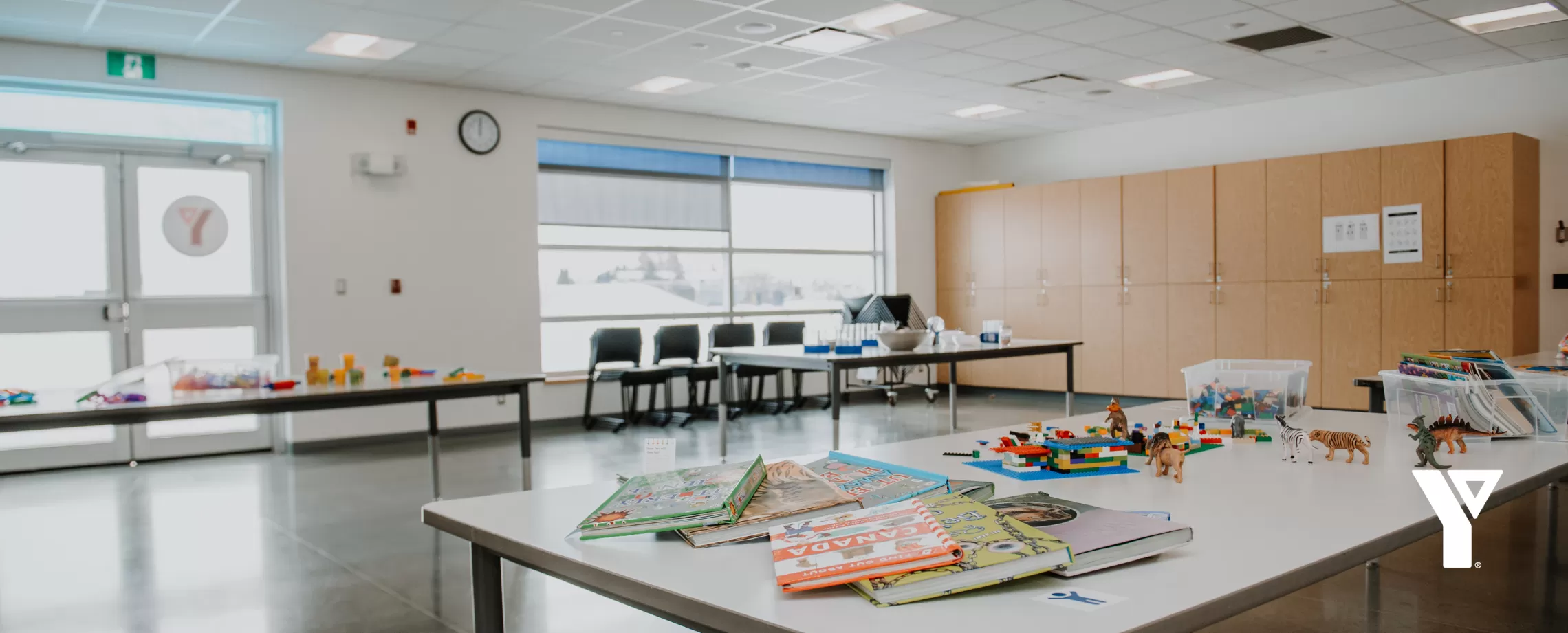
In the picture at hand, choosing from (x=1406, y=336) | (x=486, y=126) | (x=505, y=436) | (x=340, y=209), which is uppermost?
(x=486, y=126)

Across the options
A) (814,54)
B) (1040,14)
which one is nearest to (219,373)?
(814,54)

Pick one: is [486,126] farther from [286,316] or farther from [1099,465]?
[1099,465]

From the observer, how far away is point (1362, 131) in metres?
7.69

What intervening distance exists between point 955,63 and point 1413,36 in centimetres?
286

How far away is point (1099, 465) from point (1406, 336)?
669 centimetres

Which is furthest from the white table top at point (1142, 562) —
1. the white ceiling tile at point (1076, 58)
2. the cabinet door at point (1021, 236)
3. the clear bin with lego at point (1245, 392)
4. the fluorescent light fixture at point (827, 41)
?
the cabinet door at point (1021, 236)

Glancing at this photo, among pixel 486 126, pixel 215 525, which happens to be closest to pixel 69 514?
pixel 215 525

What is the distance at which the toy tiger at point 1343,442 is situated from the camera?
1848 millimetres

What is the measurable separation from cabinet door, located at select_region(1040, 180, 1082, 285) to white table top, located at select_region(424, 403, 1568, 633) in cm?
716

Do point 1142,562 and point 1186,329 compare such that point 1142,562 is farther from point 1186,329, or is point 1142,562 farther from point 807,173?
point 807,173

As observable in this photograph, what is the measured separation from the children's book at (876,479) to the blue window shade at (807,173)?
7.37 m

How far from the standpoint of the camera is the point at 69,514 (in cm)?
467

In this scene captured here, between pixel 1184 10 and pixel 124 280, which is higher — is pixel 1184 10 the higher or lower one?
the higher one

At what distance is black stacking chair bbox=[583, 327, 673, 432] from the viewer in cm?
754
